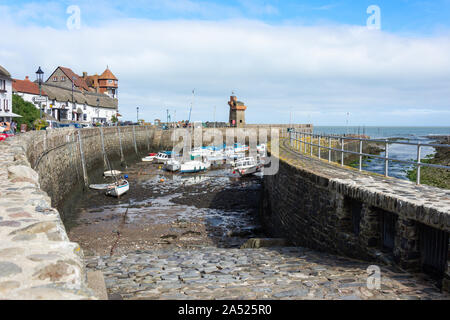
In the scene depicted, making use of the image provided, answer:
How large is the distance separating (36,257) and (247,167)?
32.4 meters

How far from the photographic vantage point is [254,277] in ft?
20.6

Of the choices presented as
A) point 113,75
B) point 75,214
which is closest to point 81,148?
point 75,214

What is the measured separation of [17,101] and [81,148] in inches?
714

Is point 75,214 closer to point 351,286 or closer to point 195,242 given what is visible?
point 195,242

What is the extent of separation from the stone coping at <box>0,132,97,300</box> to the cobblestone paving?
1.85 meters

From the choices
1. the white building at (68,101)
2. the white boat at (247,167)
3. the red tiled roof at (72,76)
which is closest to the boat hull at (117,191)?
the white boat at (247,167)

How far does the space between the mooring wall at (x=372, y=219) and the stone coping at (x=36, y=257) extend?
4467mm

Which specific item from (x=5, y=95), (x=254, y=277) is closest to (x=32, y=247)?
(x=254, y=277)

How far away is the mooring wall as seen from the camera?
5363 mm

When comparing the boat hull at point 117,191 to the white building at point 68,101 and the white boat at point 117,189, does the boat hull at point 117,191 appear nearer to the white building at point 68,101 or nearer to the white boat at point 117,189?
the white boat at point 117,189

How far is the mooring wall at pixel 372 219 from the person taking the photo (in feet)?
17.6

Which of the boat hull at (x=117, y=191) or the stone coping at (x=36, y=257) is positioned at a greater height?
the stone coping at (x=36, y=257)

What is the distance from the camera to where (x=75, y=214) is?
21.2 meters

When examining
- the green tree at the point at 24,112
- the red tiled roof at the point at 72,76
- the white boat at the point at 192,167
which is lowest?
the white boat at the point at 192,167
